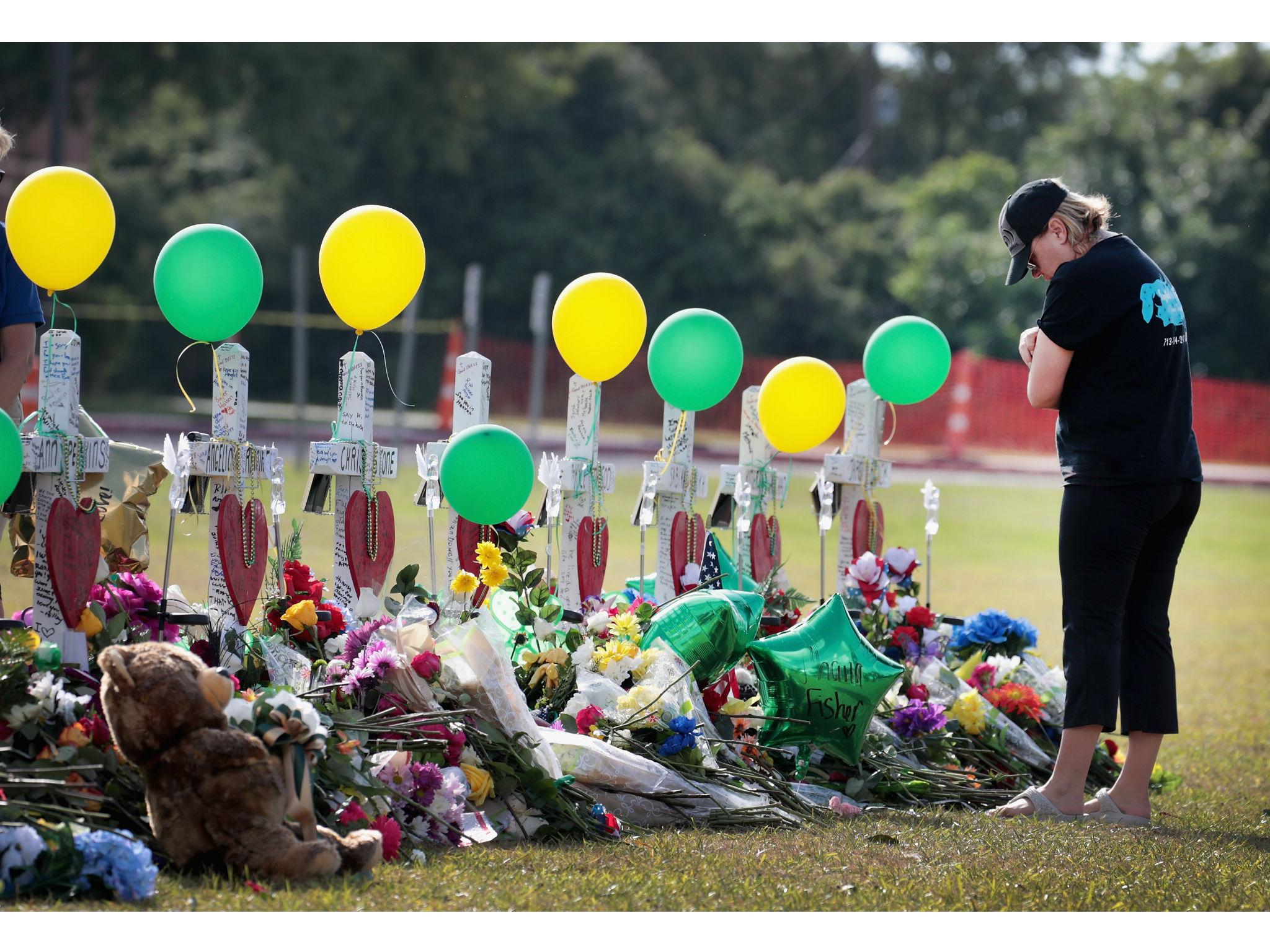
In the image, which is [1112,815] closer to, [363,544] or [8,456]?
[363,544]

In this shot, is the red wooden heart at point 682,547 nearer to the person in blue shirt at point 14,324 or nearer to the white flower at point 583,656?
the white flower at point 583,656

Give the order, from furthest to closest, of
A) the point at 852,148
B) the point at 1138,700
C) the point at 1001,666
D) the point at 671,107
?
the point at 852,148
the point at 671,107
the point at 1001,666
the point at 1138,700

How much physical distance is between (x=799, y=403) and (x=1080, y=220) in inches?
40.3

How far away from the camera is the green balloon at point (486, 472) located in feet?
10.5

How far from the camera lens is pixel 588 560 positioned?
3.89 meters

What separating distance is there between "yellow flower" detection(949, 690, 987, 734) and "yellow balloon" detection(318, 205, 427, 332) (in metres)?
1.85

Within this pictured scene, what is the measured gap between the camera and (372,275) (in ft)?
11.4

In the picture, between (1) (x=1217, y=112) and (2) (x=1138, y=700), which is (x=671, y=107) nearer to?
(1) (x=1217, y=112)

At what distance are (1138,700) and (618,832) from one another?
1362 millimetres

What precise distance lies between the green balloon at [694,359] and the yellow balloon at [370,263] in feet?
2.54

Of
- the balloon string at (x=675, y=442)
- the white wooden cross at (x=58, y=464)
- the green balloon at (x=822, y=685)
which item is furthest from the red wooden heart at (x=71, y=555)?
the balloon string at (x=675, y=442)

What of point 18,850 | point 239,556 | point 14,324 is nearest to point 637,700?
point 239,556

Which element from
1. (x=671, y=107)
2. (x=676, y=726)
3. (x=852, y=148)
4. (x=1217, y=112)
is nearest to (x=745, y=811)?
(x=676, y=726)

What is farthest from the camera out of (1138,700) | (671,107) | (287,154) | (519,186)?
(671,107)
